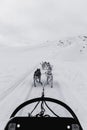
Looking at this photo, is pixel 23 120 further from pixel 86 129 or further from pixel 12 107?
pixel 12 107

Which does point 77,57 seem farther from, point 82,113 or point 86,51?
point 82,113

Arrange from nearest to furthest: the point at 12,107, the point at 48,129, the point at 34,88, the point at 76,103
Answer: the point at 48,129
the point at 12,107
the point at 76,103
the point at 34,88

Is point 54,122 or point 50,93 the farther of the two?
point 50,93

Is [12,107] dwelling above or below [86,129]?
above

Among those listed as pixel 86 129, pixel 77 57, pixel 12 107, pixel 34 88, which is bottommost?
pixel 86 129

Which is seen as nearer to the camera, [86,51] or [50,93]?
[50,93]

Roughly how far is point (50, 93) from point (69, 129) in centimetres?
973

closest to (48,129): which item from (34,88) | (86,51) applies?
(34,88)

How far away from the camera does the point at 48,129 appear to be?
367cm

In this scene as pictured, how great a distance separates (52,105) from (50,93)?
3189mm

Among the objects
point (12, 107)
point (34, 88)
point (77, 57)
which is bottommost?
point (12, 107)

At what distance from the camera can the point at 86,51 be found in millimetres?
73312

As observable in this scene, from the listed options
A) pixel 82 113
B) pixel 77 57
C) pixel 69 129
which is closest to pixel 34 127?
pixel 69 129

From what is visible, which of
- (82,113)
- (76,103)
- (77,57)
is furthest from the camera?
(77,57)
